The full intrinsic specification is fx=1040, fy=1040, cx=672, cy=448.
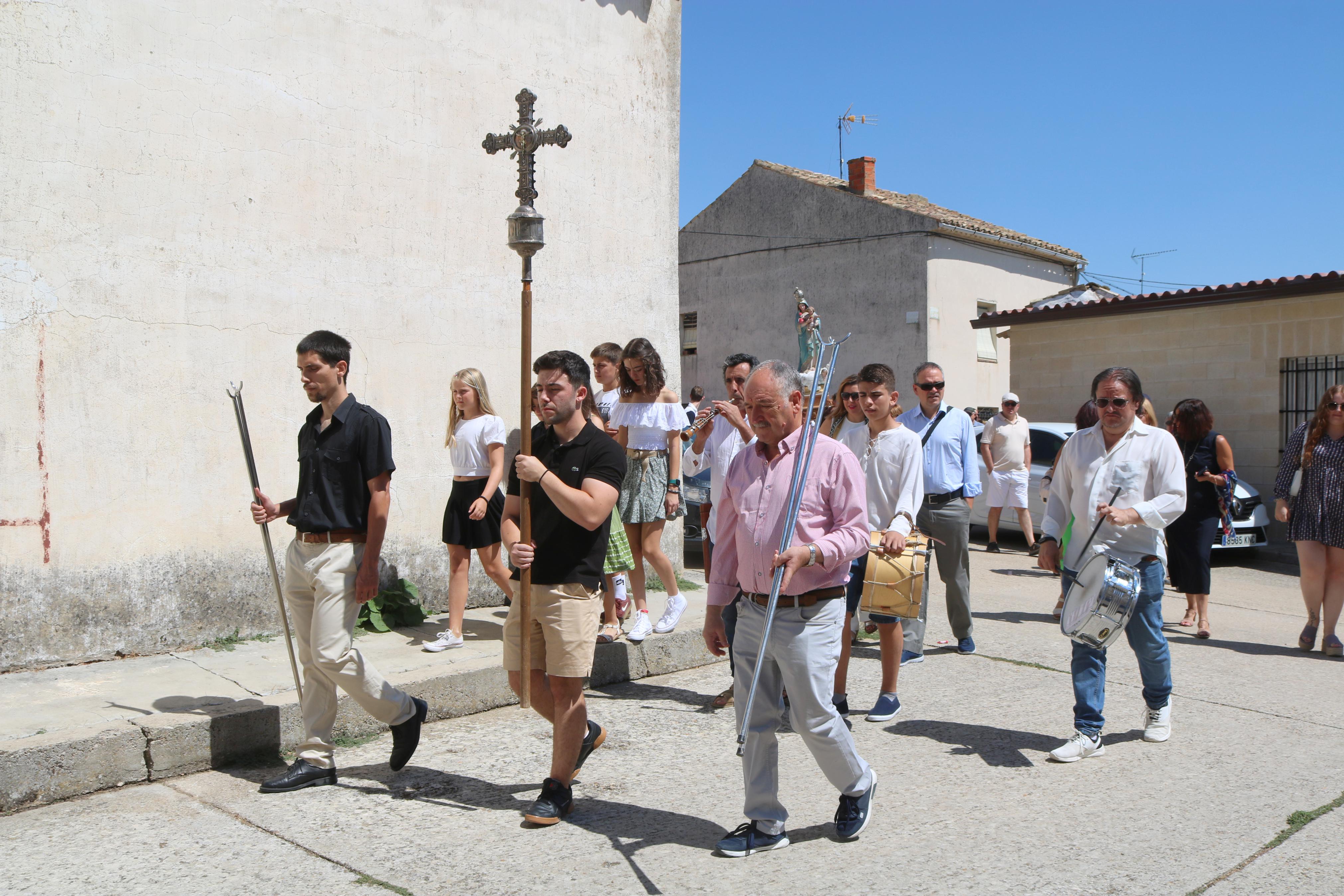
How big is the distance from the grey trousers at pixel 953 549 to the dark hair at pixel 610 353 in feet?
7.31

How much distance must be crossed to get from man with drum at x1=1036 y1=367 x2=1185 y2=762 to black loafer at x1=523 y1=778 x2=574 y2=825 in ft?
7.56

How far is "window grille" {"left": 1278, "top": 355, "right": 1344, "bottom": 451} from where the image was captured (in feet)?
43.4

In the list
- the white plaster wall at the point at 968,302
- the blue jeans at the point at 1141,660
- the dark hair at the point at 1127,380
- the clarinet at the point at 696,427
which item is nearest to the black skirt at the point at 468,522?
the clarinet at the point at 696,427

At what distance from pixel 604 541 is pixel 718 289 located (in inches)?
929

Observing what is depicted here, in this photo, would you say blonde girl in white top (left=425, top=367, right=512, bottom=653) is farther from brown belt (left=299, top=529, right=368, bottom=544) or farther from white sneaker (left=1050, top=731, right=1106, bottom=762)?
white sneaker (left=1050, top=731, right=1106, bottom=762)

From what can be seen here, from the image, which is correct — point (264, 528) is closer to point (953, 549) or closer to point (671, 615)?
point (671, 615)

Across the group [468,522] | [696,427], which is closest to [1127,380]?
[696,427]

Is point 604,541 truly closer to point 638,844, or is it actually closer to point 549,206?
point 638,844

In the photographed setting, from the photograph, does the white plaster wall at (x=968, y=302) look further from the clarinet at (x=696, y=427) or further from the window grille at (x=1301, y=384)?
the clarinet at (x=696, y=427)

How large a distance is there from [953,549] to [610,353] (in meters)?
2.61

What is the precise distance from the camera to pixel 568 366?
4234mm

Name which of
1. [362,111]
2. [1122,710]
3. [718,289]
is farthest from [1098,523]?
[718,289]

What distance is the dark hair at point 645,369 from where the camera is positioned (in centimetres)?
647

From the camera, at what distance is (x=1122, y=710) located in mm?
5695
